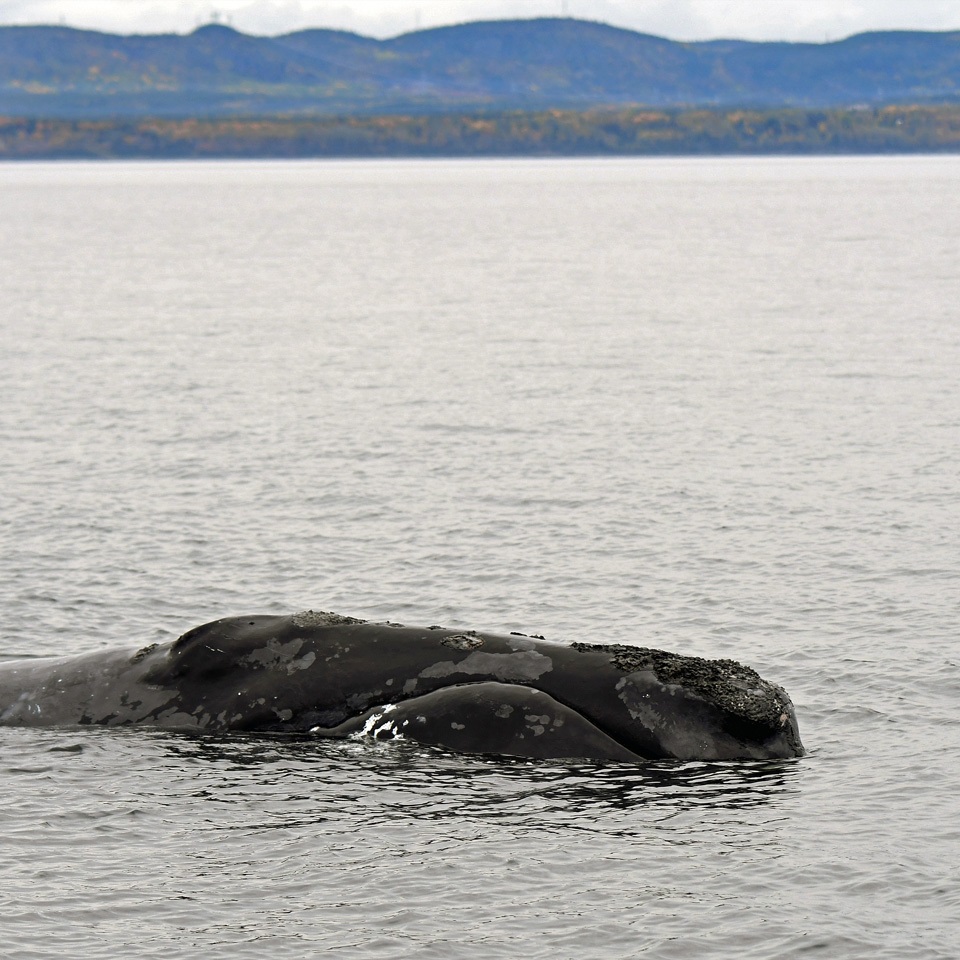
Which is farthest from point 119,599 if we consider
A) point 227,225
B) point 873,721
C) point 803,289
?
point 227,225

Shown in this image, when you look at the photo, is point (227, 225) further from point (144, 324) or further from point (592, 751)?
point (592, 751)

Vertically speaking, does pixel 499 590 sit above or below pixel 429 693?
below

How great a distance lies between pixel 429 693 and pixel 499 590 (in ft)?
24.3

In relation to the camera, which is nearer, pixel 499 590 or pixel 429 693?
pixel 429 693

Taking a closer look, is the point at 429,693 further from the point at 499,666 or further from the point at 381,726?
the point at 499,666

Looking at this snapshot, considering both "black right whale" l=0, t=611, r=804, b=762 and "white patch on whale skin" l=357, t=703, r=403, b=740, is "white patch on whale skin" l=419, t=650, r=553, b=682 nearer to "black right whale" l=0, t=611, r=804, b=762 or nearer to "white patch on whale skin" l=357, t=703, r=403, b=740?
"black right whale" l=0, t=611, r=804, b=762

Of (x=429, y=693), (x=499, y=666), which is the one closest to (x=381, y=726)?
(x=429, y=693)

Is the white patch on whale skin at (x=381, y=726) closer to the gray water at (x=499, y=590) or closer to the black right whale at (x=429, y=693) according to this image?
the black right whale at (x=429, y=693)

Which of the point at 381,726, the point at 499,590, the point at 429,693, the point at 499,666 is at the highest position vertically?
the point at 499,666

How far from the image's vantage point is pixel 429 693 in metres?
16.1

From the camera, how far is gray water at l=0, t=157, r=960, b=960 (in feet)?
42.6

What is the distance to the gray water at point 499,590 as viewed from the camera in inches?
512

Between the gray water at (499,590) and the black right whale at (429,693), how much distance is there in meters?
0.33

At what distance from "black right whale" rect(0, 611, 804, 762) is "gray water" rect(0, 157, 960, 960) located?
33cm
